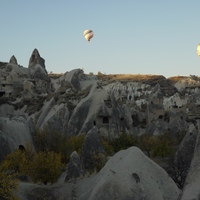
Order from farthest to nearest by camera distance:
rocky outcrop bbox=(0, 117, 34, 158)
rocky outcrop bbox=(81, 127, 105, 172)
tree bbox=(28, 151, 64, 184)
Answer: rocky outcrop bbox=(0, 117, 34, 158) < rocky outcrop bbox=(81, 127, 105, 172) < tree bbox=(28, 151, 64, 184)

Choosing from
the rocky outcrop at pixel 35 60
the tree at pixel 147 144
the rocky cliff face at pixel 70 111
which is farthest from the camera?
the rocky outcrop at pixel 35 60

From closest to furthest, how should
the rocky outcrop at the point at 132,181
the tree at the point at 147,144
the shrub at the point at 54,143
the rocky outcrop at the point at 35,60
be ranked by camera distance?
1. the rocky outcrop at the point at 132,181
2. the shrub at the point at 54,143
3. the tree at the point at 147,144
4. the rocky outcrop at the point at 35,60

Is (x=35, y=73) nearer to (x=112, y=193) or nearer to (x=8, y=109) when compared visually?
(x=8, y=109)

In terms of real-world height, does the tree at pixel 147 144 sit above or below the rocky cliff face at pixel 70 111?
below

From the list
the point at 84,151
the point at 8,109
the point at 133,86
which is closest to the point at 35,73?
the point at 8,109

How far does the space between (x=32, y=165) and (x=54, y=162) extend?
3.75ft

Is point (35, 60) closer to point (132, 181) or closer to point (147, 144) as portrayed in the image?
point (147, 144)

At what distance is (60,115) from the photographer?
1336 inches

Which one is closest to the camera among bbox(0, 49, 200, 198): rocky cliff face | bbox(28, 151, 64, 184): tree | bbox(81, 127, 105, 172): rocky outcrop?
bbox(28, 151, 64, 184): tree

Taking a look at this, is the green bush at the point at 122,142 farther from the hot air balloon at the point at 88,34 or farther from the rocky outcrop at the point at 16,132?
the hot air balloon at the point at 88,34

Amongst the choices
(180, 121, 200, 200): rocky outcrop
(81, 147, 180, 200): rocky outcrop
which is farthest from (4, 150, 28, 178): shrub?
(180, 121, 200, 200): rocky outcrop

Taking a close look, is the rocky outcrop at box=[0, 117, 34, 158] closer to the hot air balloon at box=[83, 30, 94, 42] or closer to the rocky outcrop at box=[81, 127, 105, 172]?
the rocky outcrop at box=[81, 127, 105, 172]

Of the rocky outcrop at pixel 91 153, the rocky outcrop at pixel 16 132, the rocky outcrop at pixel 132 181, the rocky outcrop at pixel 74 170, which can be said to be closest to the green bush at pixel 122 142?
the rocky outcrop at pixel 16 132

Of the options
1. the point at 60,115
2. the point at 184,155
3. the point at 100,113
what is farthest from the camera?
the point at 60,115
